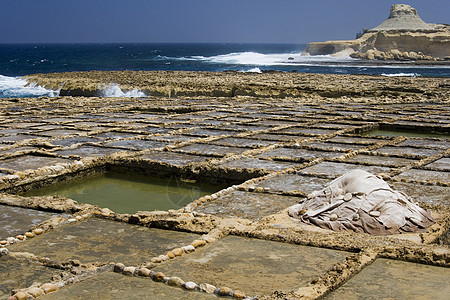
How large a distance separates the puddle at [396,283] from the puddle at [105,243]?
1141mm

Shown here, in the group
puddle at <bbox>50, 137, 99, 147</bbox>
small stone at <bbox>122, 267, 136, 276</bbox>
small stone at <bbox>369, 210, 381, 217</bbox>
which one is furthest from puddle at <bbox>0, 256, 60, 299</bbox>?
puddle at <bbox>50, 137, 99, 147</bbox>

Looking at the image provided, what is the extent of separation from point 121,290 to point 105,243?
85 centimetres

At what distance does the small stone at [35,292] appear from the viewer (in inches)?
110

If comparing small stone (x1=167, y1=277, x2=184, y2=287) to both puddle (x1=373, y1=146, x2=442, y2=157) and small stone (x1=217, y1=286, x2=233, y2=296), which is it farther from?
puddle (x1=373, y1=146, x2=442, y2=157)

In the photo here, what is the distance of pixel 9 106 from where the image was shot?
13.6 m

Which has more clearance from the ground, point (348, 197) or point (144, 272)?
point (348, 197)

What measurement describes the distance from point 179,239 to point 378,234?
1276 millimetres

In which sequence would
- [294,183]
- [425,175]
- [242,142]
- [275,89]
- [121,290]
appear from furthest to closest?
[275,89], [242,142], [425,175], [294,183], [121,290]

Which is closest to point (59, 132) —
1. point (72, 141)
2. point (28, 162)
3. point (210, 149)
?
point (72, 141)

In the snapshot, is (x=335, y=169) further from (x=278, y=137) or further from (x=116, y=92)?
(x=116, y=92)

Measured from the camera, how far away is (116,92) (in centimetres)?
2066

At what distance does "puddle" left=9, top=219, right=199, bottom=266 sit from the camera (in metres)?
3.44

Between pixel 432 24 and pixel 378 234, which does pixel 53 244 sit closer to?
pixel 378 234

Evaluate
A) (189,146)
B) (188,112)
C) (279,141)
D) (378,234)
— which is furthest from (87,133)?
(378,234)
